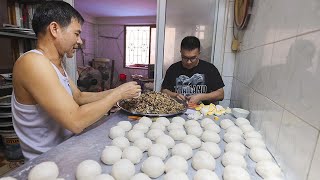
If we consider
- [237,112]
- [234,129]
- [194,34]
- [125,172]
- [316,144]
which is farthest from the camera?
[194,34]

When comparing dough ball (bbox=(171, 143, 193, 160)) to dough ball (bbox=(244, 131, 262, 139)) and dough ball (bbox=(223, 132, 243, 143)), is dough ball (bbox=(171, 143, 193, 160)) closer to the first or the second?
dough ball (bbox=(223, 132, 243, 143))

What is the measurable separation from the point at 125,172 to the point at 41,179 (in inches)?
11.0

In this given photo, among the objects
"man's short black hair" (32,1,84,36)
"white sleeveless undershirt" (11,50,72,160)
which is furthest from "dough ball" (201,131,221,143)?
"man's short black hair" (32,1,84,36)

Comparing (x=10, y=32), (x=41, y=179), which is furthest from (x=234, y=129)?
(x=10, y=32)

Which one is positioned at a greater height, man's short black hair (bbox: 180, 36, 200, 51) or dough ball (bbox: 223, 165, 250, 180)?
man's short black hair (bbox: 180, 36, 200, 51)

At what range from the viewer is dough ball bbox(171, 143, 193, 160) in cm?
89

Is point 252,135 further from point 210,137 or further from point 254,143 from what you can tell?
point 210,137

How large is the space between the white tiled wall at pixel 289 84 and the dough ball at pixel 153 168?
1.63 feet

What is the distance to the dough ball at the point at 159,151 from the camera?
2.88ft

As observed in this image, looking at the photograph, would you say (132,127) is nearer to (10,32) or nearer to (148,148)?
(148,148)

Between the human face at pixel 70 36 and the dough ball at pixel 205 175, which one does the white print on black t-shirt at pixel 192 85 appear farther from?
the dough ball at pixel 205 175

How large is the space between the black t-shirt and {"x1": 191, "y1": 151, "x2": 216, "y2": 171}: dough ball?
127cm

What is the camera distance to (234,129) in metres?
1.15

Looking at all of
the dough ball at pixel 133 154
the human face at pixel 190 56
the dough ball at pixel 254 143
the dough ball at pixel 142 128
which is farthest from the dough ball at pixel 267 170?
the human face at pixel 190 56
